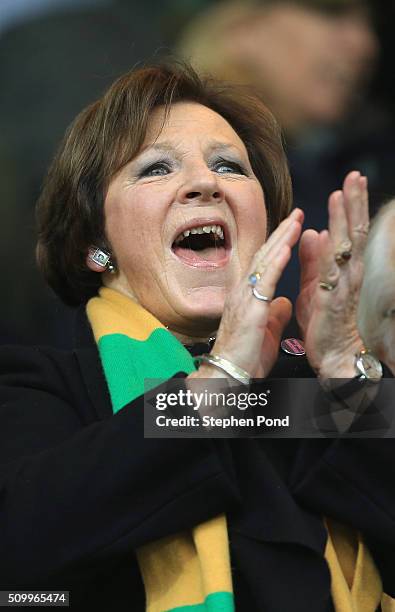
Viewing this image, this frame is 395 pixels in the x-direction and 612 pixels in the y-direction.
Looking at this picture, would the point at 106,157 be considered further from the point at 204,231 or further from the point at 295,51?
the point at 295,51

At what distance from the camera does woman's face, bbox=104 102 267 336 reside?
7.66 feet

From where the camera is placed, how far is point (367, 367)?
1990 mm

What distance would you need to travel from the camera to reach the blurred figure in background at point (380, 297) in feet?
8.65

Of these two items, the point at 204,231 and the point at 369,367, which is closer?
the point at 369,367

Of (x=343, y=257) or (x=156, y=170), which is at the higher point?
(x=156, y=170)

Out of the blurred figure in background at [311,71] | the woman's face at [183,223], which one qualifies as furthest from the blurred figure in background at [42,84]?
the woman's face at [183,223]

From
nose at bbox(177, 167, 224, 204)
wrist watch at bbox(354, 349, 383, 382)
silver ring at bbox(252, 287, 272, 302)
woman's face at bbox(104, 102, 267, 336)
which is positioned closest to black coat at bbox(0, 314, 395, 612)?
wrist watch at bbox(354, 349, 383, 382)

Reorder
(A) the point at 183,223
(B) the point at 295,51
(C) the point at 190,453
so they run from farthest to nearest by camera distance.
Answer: (B) the point at 295,51, (A) the point at 183,223, (C) the point at 190,453

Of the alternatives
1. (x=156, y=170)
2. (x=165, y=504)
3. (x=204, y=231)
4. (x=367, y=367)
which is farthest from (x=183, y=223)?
(x=165, y=504)

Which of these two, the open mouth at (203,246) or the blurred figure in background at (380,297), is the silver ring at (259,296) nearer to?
the open mouth at (203,246)

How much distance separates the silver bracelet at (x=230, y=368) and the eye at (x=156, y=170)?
1.95ft

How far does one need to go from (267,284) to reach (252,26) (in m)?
1.88

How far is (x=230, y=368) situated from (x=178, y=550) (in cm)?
35

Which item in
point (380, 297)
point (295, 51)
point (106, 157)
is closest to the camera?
point (106, 157)
